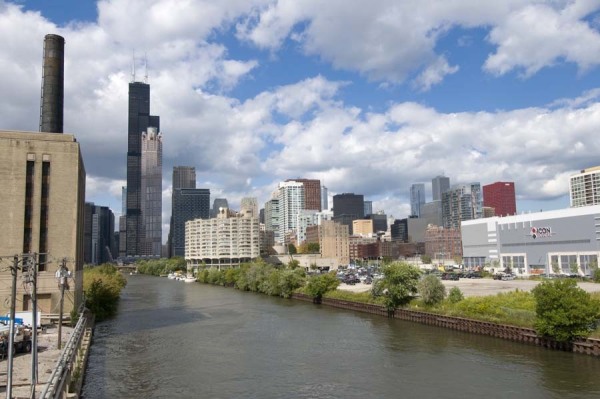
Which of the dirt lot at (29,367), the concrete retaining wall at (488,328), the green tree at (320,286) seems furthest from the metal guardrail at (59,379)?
the green tree at (320,286)

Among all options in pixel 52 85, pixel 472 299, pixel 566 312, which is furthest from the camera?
pixel 52 85

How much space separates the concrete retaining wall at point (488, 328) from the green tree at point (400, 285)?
137cm

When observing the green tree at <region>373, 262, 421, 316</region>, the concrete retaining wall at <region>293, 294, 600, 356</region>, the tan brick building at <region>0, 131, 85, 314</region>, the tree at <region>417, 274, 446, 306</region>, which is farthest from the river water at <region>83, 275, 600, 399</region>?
the tan brick building at <region>0, 131, 85, 314</region>

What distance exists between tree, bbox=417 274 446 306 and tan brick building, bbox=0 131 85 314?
144 ft

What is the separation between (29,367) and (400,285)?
49772 mm

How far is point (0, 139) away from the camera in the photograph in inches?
2338

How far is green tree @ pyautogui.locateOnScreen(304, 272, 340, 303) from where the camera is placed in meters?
94.3

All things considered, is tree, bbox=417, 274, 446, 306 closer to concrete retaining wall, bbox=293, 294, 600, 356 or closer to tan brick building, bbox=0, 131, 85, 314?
concrete retaining wall, bbox=293, 294, 600, 356

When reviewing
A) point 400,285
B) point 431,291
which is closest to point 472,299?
point 431,291

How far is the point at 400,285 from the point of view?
71250 mm

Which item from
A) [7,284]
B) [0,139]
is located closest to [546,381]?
[7,284]

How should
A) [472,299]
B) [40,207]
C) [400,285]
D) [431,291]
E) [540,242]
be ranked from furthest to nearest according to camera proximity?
1. [540,242]
2. [400,285]
3. [431,291]
4. [472,299]
5. [40,207]

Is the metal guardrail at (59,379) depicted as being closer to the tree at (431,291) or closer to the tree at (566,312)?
the tree at (566,312)

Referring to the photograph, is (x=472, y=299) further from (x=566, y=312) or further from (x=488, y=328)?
(x=566, y=312)
